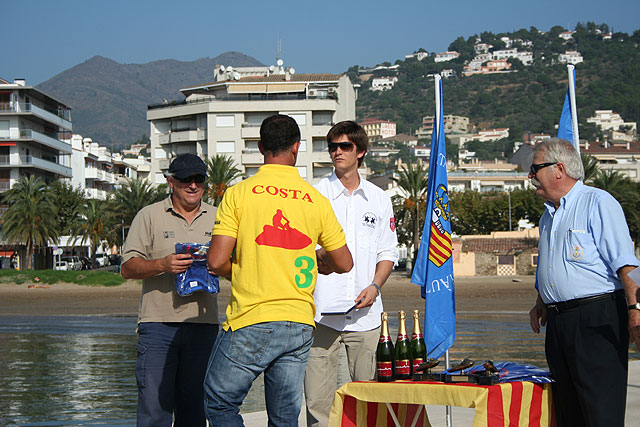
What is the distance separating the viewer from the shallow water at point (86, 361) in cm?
962

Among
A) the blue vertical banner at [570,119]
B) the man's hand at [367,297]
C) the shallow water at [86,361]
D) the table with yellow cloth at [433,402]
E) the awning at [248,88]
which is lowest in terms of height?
the shallow water at [86,361]

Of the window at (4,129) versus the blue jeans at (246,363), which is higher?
the window at (4,129)

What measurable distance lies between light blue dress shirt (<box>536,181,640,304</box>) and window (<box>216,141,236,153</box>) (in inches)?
2819

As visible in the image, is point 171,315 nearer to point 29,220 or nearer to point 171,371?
point 171,371

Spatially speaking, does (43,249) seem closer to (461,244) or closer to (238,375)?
(461,244)

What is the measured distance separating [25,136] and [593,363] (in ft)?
250

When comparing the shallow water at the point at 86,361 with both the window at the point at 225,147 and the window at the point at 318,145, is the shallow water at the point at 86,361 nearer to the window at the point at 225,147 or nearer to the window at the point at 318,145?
the window at the point at 318,145

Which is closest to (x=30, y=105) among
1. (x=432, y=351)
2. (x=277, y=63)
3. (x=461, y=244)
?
(x=277, y=63)

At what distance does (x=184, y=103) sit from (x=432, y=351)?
252 feet

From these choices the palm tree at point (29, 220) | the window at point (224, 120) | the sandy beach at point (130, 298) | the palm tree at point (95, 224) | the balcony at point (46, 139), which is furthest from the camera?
the window at point (224, 120)

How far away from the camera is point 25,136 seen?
7488cm

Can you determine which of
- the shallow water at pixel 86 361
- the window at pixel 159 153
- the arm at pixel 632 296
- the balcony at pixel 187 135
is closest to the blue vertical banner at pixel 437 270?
the arm at pixel 632 296

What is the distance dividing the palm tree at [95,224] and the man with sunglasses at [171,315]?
6396cm

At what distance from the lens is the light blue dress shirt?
474 cm
